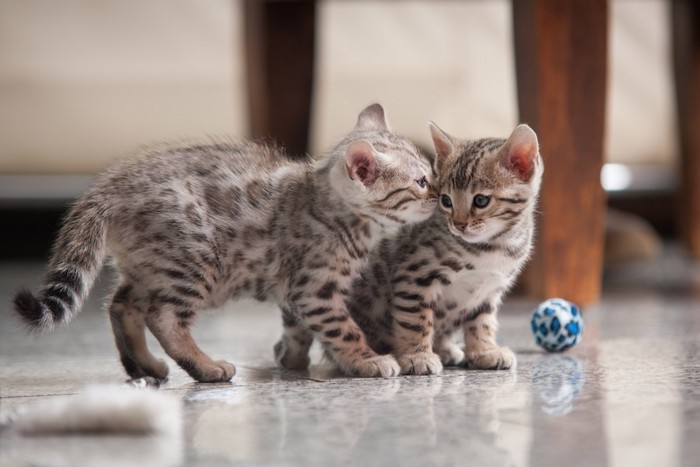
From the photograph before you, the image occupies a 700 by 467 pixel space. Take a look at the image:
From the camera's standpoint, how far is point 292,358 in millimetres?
1999

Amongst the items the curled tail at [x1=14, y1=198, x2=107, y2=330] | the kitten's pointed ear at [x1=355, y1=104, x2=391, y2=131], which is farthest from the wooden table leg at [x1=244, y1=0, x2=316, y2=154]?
the curled tail at [x1=14, y1=198, x2=107, y2=330]

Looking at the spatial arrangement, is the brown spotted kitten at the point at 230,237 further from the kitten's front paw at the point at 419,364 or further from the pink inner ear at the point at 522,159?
the pink inner ear at the point at 522,159

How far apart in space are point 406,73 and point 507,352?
8.94 feet

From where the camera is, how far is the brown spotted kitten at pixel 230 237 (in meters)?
1.81

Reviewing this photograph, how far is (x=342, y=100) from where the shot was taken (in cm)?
451

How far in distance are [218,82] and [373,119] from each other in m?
2.38

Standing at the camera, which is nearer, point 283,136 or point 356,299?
point 356,299

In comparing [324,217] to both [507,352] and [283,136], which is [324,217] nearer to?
[507,352]

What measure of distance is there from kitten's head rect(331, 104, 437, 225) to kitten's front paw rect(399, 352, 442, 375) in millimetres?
233

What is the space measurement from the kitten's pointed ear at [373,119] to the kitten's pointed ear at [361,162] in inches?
7.8

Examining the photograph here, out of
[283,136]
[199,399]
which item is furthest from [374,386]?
[283,136]

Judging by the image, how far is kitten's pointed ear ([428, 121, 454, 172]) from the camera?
2.03 meters

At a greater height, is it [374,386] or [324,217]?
[324,217]

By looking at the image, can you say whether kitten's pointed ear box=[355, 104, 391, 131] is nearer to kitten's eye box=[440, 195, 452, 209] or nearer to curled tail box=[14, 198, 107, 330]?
kitten's eye box=[440, 195, 452, 209]
